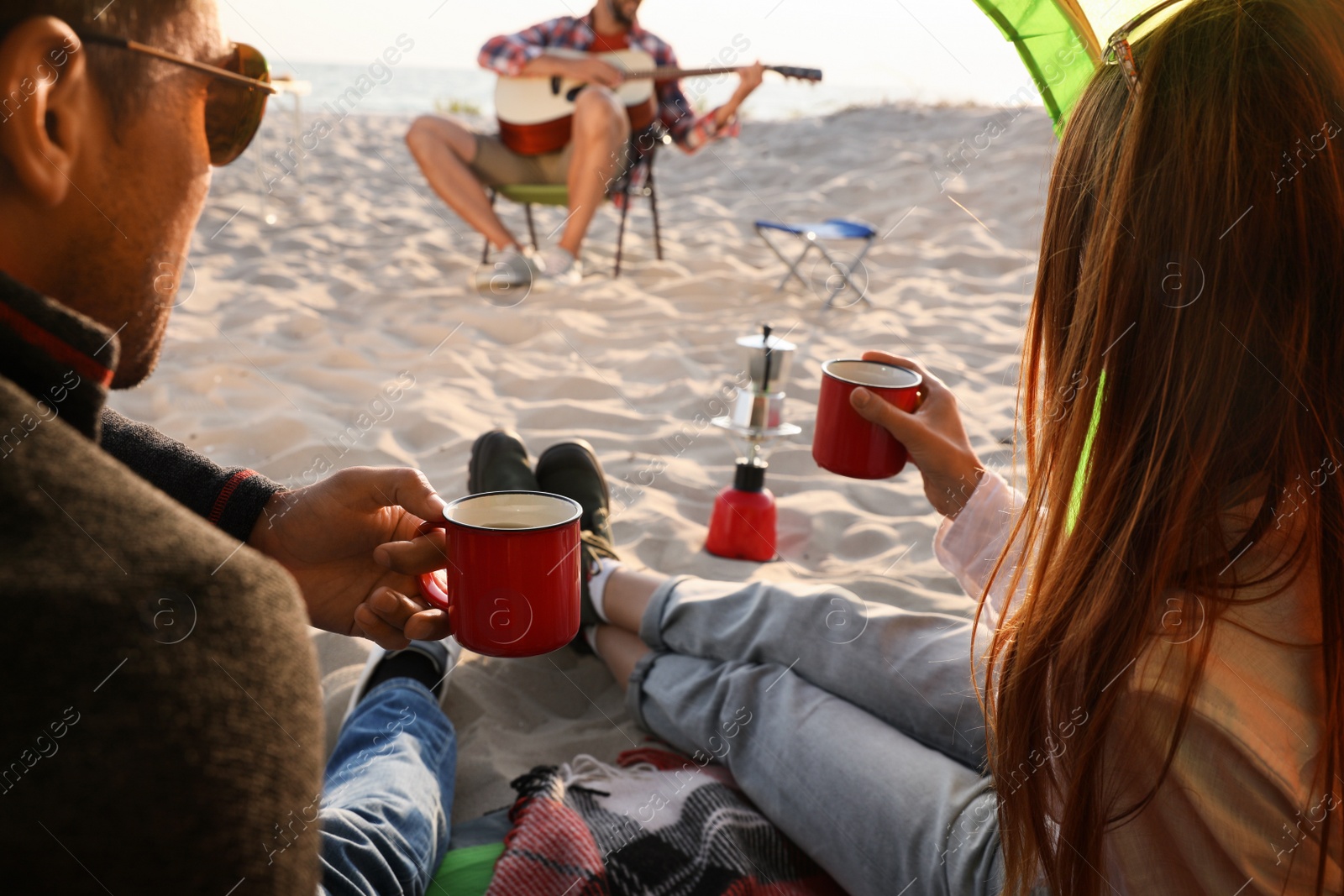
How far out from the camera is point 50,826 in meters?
0.51

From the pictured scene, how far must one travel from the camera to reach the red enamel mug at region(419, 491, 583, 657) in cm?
114

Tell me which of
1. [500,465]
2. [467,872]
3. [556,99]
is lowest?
[467,872]

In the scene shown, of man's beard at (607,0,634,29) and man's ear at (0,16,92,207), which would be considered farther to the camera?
man's beard at (607,0,634,29)

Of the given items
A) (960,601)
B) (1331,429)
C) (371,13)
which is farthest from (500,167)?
(1331,429)

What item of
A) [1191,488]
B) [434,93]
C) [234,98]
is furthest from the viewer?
[434,93]

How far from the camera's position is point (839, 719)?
153cm

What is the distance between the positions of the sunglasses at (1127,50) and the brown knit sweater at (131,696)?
1.00 meters

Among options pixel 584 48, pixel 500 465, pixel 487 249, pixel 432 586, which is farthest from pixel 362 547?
pixel 584 48

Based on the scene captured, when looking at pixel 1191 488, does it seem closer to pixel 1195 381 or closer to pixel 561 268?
pixel 1195 381

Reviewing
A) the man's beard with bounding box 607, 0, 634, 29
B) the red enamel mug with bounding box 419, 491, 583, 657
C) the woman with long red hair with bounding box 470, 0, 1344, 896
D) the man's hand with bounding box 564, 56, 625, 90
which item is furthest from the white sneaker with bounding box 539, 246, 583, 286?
the woman with long red hair with bounding box 470, 0, 1344, 896

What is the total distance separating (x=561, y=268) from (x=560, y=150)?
79 cm

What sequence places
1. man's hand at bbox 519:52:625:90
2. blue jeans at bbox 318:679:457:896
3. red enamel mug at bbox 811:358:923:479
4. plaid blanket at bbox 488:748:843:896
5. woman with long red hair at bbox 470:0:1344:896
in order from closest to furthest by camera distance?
woman with long red hair at bbox 470:0:1344:896
blue jeans at bbox 318:679:457:896
plaid blanket at bbox 488:748:843:896
red enamel mug at bbox 811:358:923:479
man's hand at bbox 519:52:625:90

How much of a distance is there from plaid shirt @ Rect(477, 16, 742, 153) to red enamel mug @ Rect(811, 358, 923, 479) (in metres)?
4.04

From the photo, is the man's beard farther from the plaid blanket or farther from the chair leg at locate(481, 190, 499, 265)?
the plaid blanket
